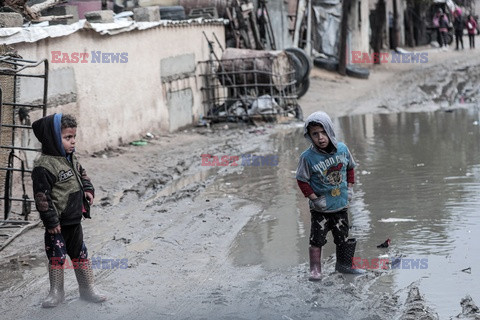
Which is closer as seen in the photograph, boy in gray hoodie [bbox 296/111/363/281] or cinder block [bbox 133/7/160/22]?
boy in gray hoodie [bbox 296/111/363/281]

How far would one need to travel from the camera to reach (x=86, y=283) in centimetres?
563

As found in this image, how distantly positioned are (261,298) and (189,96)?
1151 centimetres

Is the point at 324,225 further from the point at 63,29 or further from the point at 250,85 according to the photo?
the point at 250,85

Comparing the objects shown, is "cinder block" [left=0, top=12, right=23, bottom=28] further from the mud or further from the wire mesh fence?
the wire mesh fence

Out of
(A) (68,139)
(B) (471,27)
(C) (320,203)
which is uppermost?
(B) (471,27)

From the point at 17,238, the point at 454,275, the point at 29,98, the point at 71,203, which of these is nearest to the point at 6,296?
the point at 71,203

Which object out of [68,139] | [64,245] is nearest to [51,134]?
[68,139]

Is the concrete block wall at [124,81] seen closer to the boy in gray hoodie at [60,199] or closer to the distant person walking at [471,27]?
the boy in gray hoodie at [60,199]

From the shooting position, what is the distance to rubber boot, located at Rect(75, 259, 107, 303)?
5613 millimetres

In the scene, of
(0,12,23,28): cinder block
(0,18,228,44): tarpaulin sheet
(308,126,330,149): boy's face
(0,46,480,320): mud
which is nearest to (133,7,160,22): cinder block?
(0,18,228,44): tarpaulin sheet

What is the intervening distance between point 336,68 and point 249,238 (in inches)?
784

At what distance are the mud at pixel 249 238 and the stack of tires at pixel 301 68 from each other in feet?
16.7

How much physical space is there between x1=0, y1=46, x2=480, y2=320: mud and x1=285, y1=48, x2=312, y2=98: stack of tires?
5.10 meters

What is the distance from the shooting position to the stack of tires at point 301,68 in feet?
63.1
